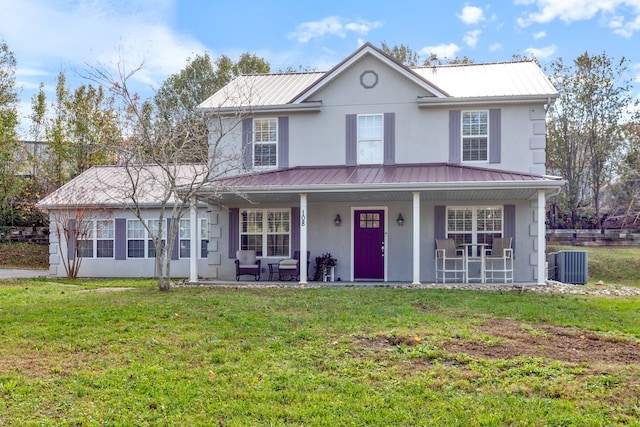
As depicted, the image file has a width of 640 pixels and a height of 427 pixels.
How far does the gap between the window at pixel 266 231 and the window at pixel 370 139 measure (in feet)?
8.71

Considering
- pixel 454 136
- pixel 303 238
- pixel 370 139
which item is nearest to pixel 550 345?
pixel 303 238

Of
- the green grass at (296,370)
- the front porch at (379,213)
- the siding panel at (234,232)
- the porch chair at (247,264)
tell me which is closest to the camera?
the green grass at (296,370)

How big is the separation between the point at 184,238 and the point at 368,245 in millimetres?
6258

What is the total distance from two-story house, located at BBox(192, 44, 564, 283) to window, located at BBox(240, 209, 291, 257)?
28 millimetres

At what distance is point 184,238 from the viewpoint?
1741 centimetres

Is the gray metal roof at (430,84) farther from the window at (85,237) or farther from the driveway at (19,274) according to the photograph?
the driveway at (19,274)

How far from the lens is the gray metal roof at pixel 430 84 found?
14.1 m

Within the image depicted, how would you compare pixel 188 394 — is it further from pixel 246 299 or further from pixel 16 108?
pixel 16 108

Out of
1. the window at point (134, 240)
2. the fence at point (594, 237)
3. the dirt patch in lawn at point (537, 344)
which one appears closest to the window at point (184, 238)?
the window at point (134, 240)

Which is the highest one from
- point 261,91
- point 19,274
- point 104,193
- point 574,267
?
point 261,91

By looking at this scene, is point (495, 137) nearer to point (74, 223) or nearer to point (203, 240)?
point (203, 240)

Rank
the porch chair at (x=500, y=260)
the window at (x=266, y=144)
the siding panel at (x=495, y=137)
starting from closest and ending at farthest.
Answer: the porch chair at (x=500, y=260) < the siding panel at (x=495, y=137) < the window at (x=266, y=144)

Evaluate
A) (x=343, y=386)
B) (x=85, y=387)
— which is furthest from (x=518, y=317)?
(x=85, y=387)

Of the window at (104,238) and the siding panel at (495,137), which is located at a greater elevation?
the siding panel at (495,137)
